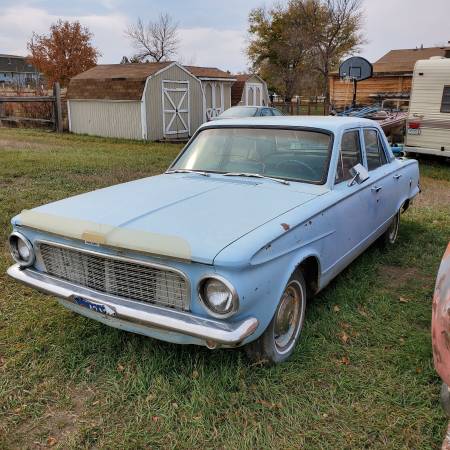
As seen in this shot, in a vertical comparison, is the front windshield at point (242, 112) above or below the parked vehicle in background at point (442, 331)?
above

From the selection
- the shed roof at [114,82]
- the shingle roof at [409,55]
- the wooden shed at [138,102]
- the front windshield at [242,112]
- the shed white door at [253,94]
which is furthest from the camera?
the shingle roof at [409,55]

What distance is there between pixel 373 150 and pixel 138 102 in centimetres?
1391

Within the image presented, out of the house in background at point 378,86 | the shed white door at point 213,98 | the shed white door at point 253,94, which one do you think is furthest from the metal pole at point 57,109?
the house in background at point 378,86

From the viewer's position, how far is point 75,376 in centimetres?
299

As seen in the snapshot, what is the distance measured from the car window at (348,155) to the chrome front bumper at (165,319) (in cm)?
184

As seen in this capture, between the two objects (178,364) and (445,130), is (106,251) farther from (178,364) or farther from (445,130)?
(445,130)

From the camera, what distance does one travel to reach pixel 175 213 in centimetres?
301

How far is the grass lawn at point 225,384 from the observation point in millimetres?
2516

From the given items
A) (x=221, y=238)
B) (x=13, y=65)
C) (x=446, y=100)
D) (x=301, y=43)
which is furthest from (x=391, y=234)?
(x=13, y=65)

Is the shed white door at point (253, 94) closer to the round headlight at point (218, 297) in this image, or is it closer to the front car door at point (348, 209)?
the front car door at point (348, 209)

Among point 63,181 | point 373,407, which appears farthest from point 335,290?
point 63,181

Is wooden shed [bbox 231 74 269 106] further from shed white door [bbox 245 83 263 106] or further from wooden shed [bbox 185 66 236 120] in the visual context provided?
wooden shed [bbox 185 66 236 120]

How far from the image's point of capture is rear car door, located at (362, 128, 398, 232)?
4488 millimetres

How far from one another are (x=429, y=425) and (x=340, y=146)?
2.27m
